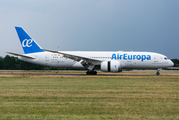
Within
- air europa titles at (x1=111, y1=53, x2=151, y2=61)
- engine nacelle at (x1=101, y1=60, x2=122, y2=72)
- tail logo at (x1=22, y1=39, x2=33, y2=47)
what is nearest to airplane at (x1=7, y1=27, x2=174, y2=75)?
air europa titles at (x1=111, y1=53, x2=151, y2=61)

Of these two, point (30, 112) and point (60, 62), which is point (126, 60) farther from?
point (30, 112)

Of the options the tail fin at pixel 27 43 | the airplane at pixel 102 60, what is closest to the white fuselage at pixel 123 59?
the airplane at pixel 102 60

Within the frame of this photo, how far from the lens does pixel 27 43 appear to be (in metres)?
32.7

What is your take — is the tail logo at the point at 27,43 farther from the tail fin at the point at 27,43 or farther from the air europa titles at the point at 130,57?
the air europa titles at the point at 130,57

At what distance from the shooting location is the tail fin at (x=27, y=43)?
107 ft

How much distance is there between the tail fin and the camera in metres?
32.6

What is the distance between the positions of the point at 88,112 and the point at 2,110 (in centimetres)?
290

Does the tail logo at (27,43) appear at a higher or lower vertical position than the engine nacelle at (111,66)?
higher

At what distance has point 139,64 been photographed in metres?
30.5

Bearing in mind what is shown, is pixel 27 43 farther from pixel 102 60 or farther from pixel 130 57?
pixel 130 57

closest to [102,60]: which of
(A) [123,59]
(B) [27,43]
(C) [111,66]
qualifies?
(A) [123,59]

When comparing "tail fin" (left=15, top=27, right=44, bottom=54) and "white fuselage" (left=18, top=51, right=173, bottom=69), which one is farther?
"tail fin" (left=15, top=27, right=44, bottom=54)

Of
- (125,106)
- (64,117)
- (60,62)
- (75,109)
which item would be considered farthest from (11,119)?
(60,62)

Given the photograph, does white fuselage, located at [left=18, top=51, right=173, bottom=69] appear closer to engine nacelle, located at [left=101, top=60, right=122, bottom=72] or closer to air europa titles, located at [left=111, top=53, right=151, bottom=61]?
air europa titles, located at [left=111, top=53, right=151, bottom=61]
